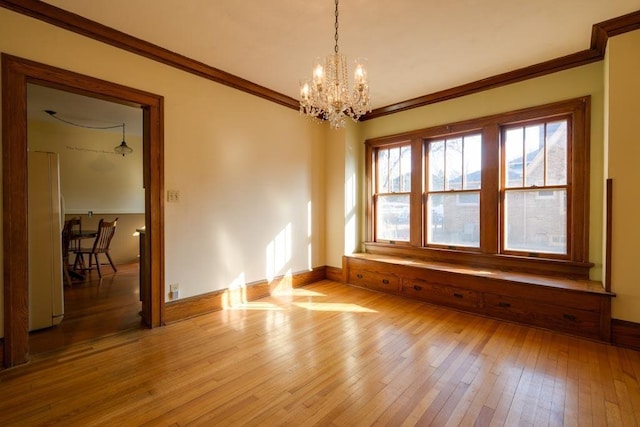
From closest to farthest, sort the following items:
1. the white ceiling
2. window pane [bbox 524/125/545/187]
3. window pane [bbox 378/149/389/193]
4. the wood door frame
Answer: the wood door frame → the white ceiling → window pane [bbox 524/125/545/187] → window pane [bbox 378/149/389/193]

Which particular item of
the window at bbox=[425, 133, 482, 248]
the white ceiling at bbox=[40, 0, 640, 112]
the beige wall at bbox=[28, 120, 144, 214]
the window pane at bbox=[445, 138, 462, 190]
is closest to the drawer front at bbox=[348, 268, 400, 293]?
the window at bbox=[425, 133, 482, 248]

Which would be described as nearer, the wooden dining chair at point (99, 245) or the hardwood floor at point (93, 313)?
the hardwood floor at point (93, 313)

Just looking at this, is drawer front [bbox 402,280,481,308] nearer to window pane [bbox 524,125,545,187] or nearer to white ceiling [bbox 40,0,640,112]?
window pane [bbox 524,125,545,187]

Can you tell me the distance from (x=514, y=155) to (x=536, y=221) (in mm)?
842

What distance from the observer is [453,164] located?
157 inches

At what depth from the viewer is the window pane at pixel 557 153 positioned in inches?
124

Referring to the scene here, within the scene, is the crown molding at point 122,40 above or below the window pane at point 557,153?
above

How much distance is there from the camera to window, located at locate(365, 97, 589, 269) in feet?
10.1

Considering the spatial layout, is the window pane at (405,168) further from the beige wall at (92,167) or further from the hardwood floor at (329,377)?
the beige wall at (92,167)

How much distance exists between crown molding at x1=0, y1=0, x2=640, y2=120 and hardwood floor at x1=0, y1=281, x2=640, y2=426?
108 inches

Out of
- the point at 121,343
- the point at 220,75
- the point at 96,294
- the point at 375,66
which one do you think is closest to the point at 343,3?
the point at 375,66

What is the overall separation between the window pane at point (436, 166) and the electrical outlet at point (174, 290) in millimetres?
3585

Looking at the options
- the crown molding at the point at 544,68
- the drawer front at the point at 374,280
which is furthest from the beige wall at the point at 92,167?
the crown molding at the point at 544,68

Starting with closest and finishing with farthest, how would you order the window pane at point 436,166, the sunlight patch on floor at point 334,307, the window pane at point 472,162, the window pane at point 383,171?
the sunlight patch on floor at point 334,307 → the window pane at point 472,162 → the window pane at point 436,166 → the window pane at point 383,171
